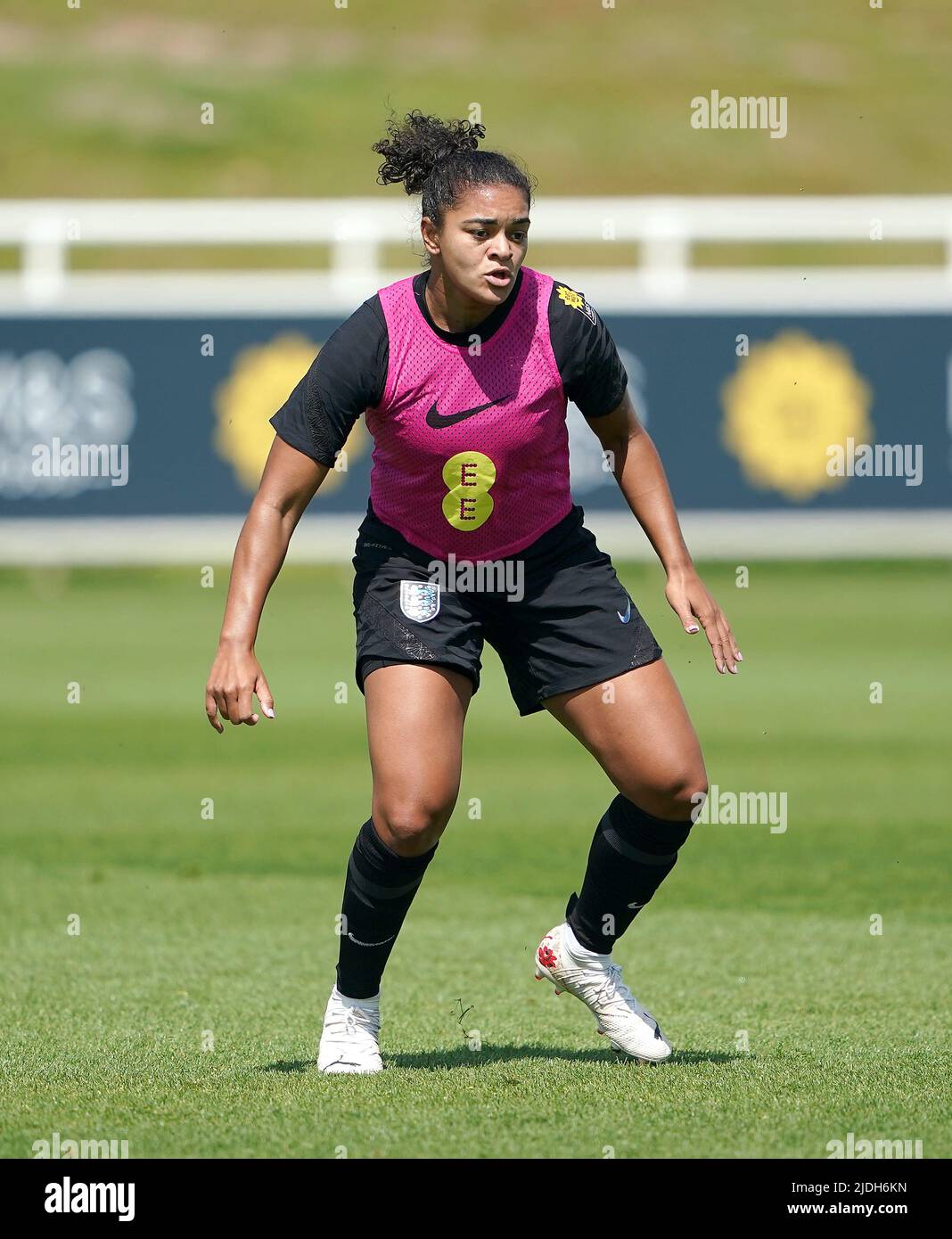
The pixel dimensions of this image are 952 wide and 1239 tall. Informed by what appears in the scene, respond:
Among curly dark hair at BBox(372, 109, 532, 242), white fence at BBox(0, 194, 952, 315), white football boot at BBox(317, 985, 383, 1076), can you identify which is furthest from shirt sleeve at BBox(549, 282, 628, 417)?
white fence at BBox(0, 194, 952, 315)

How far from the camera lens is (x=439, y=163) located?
16.6 feet

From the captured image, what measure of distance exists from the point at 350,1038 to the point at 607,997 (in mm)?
656

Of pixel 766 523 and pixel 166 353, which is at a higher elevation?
pixel 166 353

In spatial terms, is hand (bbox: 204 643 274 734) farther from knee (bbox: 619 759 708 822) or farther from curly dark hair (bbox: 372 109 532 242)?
curly dark hair (bbox: 372 109 532 242)

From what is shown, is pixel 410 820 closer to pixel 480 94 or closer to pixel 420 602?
pixel 420 602

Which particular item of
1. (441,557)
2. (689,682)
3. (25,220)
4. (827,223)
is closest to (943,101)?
(827,223)

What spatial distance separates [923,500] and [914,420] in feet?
2.21

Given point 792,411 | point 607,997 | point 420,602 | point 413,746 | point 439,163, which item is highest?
point 792,411

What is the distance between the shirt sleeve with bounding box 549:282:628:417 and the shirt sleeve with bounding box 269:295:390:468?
0.42 meters

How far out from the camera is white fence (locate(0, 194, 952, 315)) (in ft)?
57.9

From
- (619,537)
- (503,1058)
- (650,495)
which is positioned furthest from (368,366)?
(619,537)

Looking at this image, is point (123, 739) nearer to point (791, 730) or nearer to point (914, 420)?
point (791, 730)

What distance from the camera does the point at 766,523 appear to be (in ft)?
57.7
